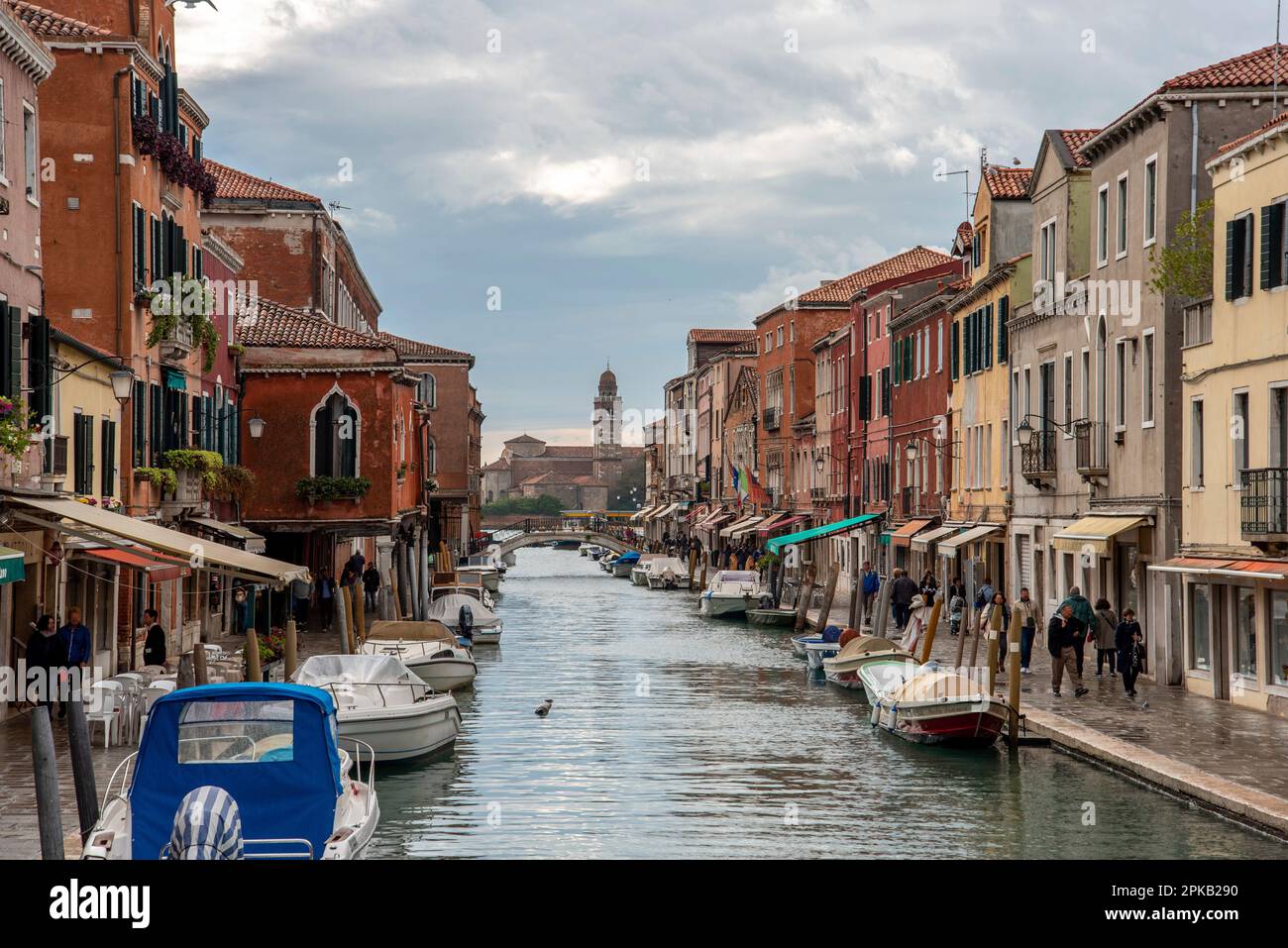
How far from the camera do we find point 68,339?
2353cm

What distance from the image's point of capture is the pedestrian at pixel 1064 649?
25156 millimetres

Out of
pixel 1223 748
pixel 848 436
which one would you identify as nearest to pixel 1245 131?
pixel 1223 748

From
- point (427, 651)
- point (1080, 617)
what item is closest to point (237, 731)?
point (1080, 617)

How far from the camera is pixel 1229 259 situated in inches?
926

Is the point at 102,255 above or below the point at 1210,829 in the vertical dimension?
above

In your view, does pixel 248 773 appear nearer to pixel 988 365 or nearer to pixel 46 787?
pixel 46 787

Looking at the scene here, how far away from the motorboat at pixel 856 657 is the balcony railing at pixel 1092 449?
475 cm

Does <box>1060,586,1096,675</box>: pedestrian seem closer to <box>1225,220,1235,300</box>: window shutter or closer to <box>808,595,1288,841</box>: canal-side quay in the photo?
<box>808,595,1288,841</box>: canal-side quay

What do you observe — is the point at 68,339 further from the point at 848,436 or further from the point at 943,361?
the point at 848,436

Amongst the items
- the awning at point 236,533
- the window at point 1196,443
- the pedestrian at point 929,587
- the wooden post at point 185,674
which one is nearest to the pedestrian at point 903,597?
the pedestrian at point 929,587

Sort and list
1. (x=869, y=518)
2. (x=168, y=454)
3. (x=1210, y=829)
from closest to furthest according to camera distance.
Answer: (x=1210, y=829), (x=168, y=454), (x=869, y=518)

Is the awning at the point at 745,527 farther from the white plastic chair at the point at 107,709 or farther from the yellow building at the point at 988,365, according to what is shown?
the white plastic chair at the point at 107,709

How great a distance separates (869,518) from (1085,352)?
2380 centimetres
